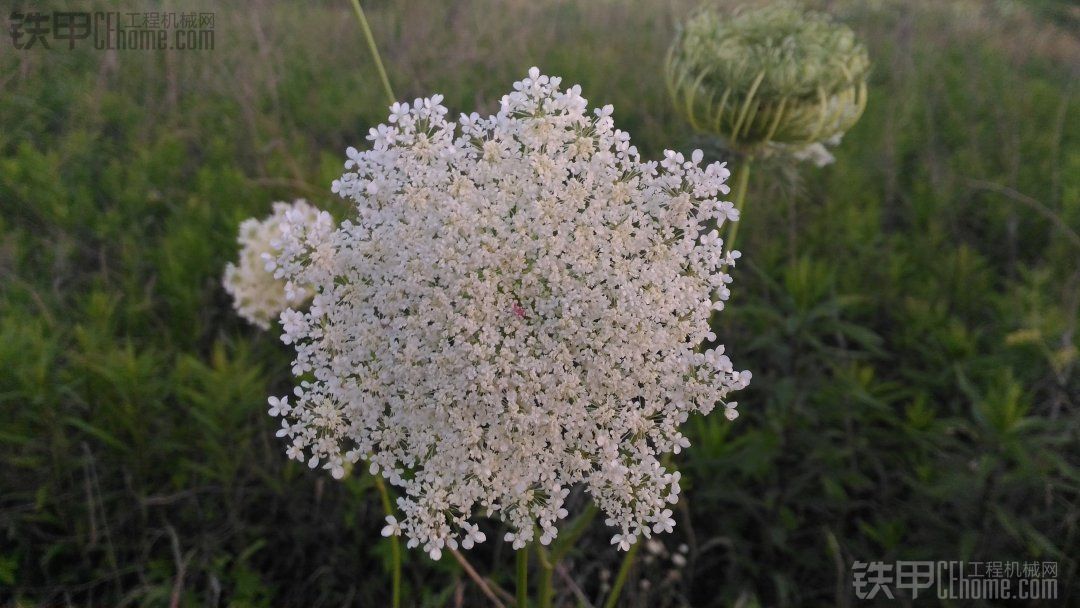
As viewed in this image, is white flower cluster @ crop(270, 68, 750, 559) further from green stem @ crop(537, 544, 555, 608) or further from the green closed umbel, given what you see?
the green closed umbel

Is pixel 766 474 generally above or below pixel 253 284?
below

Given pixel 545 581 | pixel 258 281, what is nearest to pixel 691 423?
pixel 545 581

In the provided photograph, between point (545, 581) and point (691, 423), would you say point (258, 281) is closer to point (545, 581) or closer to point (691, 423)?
point (545, 581)

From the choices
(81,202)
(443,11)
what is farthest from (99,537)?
(443,11)

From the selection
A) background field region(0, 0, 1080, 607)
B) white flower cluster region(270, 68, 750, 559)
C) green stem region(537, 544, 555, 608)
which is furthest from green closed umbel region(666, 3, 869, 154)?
green stem region(537, 544, 555, 608)

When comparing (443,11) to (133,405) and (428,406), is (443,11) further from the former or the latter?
(428,406)

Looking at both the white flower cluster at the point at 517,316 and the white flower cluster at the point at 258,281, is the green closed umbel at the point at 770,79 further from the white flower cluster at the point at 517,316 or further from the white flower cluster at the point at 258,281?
the white flower cluster at the point at 258,281

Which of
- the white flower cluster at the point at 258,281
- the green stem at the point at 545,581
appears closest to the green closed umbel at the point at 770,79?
the green stem at the point at 545,581
